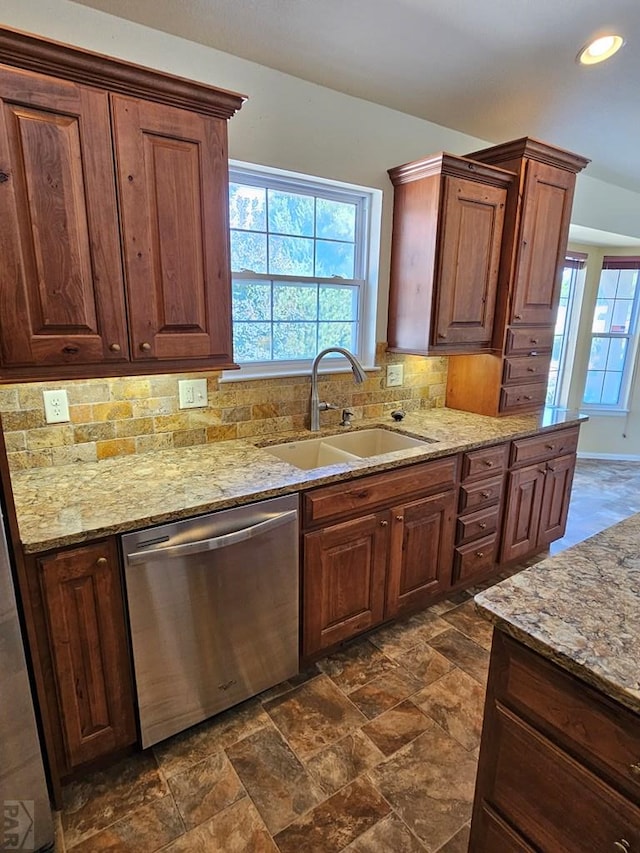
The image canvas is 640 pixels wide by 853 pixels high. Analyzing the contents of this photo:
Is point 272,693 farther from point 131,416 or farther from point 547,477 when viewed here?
point 547,477

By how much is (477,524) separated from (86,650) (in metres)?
1.97

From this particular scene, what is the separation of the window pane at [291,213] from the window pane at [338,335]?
51cm

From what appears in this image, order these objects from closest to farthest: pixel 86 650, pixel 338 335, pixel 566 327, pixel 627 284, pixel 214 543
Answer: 1. pixel 86 650
2. pixel 214 543
3. pixel 338 335
4. pixel 627 284
5. pixel 566 327

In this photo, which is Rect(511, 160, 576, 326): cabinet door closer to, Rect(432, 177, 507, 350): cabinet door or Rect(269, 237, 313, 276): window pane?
Rect(432, 177, 507, 350): cabinet door

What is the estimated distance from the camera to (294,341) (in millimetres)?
2541

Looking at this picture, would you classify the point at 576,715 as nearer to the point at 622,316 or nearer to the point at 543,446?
the point at 543,446

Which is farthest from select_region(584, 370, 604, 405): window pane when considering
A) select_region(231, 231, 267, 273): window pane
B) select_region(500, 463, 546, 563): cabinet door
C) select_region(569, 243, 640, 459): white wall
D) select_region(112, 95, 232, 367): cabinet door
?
select_region(112, 95, 232, 367): cabinet door

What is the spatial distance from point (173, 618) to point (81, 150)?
5.13ft

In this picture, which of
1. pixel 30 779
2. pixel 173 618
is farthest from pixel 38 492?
pixel 30 779

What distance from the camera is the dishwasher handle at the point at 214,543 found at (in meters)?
1.48

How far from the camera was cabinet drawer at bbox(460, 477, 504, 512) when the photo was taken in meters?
2.45

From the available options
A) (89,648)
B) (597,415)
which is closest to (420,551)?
(89,648)

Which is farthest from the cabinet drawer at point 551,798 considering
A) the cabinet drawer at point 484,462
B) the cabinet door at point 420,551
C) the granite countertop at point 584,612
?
the cabinet drawer at point 484,462

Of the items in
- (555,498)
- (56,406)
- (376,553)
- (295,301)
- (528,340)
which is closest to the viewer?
(56,406)
